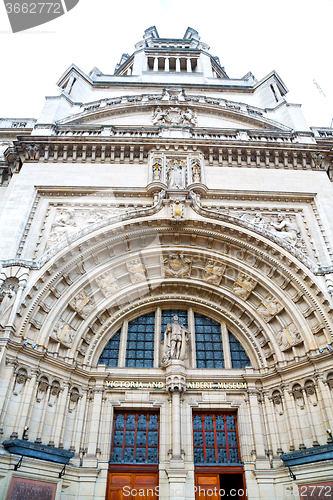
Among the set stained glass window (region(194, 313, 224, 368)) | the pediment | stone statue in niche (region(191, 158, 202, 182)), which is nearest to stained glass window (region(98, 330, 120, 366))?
stained glass window (region(194, 313, 224, 368))

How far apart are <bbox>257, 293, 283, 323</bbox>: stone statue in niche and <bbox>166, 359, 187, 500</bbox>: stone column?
4089 mm

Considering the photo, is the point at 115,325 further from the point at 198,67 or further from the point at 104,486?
the point at 198,67

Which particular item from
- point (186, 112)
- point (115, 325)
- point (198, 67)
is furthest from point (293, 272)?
point (198, 67)

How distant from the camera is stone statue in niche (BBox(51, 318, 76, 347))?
13.6m

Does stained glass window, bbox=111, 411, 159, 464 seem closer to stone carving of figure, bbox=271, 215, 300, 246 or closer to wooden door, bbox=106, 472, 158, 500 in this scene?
wooden door, bbox=106, 472, 158, 500

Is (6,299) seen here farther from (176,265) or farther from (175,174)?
(175,174)

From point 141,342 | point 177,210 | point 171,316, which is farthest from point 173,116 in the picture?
point 141,342

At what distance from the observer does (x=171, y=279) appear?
54.6 feet

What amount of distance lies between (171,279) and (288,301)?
208 inches

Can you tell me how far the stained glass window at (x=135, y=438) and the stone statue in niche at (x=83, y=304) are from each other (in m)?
4.31

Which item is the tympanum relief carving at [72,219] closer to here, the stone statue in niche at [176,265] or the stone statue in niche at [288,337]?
the stone statue in niche at [176,265]

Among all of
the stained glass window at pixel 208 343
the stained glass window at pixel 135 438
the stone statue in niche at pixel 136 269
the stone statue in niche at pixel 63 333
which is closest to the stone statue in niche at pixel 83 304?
the stone statue in niche at pixel 63 333

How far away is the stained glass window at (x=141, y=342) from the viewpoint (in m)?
15.5

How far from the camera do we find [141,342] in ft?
52.5
